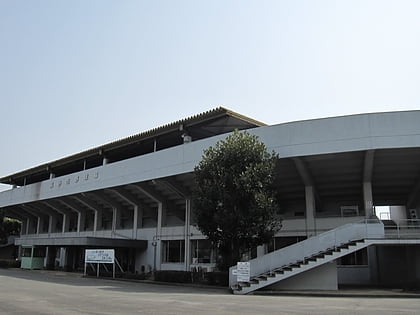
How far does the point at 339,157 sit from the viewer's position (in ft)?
77.6

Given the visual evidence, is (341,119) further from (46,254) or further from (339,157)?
(46,254)

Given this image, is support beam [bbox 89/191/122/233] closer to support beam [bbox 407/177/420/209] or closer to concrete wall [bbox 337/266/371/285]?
concrete wall [bbox 337/266/371/285]

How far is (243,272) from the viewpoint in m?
19.8

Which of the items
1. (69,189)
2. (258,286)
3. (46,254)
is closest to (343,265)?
(258,286)

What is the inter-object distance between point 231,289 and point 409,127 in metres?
12.4

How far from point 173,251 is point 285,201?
30.7ft

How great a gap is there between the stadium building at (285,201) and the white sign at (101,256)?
1150 millimetres

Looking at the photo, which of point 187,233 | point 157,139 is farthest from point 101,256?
point 157,139

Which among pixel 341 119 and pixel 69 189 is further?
pixel 69 189

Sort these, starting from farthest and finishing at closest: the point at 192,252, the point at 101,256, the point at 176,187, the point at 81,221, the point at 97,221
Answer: the point at 81,221 < the point at 97,221 < the point at 192,252 < the point at 176,187 < the point at 101,256

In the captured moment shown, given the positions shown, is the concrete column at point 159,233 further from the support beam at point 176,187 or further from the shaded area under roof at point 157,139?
the shaded area under roof at point 157,139

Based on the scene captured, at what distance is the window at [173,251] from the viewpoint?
31.1 meters

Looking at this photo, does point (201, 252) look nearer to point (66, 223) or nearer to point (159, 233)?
point (159, 233)

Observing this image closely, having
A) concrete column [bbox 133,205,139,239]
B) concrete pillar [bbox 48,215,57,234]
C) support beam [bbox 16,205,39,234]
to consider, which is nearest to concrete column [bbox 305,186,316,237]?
concrete column [bbox 133,205,139,239]
